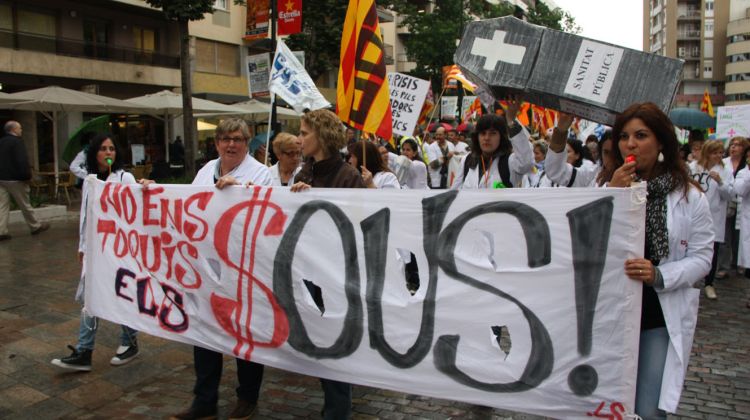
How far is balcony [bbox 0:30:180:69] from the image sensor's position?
22.7 metres

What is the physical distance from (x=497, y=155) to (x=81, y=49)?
961 inches


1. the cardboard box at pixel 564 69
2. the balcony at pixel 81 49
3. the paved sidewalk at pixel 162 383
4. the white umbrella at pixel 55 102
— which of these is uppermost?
the balcony at pixel 81 49

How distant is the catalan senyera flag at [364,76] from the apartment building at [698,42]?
94.0 meters

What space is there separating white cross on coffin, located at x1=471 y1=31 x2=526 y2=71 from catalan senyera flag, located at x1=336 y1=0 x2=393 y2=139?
127cm

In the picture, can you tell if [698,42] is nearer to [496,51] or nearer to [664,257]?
[496,51]

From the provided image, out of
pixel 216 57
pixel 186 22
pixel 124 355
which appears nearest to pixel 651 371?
pixel 124 355

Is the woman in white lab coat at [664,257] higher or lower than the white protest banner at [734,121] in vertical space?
lower

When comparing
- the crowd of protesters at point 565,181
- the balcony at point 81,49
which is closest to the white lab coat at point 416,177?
the crowd of protesters at point 565,181

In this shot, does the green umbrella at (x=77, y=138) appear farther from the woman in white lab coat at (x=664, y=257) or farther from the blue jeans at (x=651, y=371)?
the blue jeans at (x=651, y=371)

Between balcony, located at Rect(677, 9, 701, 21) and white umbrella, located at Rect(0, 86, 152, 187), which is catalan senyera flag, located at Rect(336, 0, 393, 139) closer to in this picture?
white umbrella, located at Rect(0, 86, 152, 187)

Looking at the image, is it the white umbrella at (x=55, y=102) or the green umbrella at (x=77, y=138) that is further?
the white umbrella at (x=55, y=102)

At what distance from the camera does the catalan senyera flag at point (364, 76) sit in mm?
5129

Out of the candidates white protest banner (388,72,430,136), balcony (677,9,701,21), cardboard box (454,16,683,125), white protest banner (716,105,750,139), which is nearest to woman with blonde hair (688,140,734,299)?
white protest banner (388,72,430,136)

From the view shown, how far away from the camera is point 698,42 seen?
301 ft
